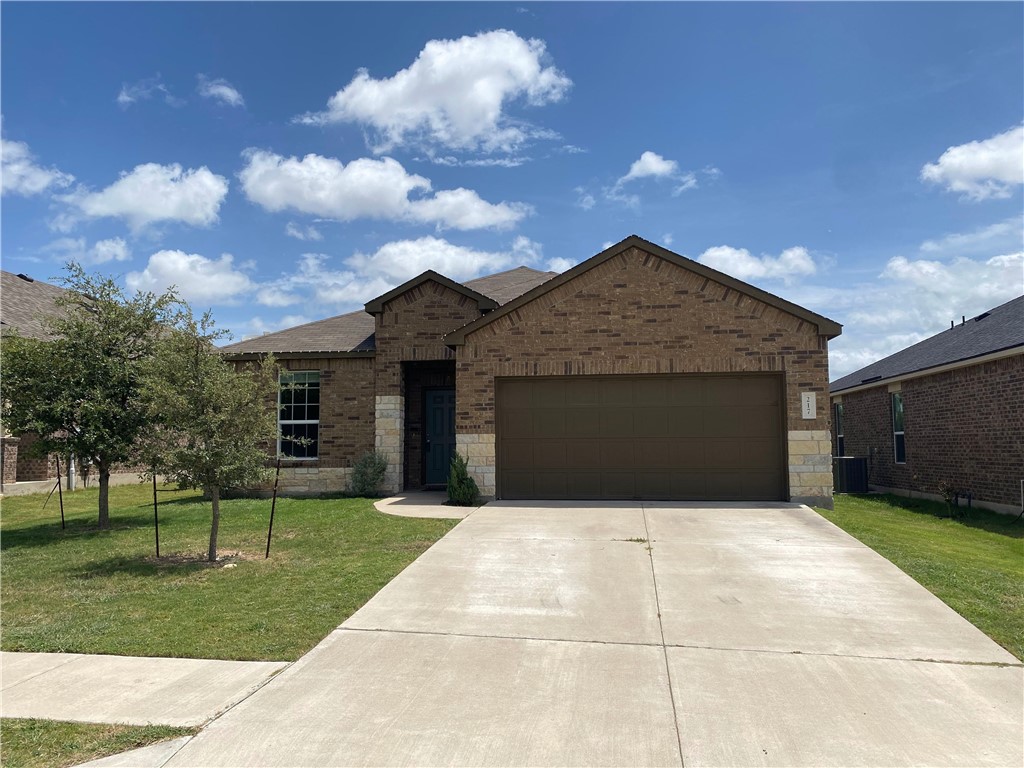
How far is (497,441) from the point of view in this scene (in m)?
13.3

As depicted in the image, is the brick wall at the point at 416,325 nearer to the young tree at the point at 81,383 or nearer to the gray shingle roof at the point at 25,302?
the young tree at the point at 81,383

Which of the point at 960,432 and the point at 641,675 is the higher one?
the point at 960,432

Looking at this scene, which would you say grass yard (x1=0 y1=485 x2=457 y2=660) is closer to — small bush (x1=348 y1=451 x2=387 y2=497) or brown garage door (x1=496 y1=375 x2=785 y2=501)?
small bush (x1=348 y1=451 x2=387 y2=497)

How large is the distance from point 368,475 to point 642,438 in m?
6.39

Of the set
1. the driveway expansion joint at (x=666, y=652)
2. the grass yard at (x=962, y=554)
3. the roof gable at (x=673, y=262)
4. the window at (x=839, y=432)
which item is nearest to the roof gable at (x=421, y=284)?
the roof gable at (x=673, y=262)

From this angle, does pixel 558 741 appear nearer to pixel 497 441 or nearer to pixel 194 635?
pixel 194 635

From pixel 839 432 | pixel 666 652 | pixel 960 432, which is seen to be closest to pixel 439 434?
pixel 666 652

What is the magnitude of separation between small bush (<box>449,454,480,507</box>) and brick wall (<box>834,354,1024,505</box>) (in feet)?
37.7

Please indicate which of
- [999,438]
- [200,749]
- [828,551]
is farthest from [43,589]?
[999,438]

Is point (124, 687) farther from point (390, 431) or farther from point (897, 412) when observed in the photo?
point (897, 412)

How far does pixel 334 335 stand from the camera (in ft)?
56.3

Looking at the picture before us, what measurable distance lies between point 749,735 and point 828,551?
5.34 m

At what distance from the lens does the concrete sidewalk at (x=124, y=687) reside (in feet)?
14.1

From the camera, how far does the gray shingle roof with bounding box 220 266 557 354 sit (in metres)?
15.9
